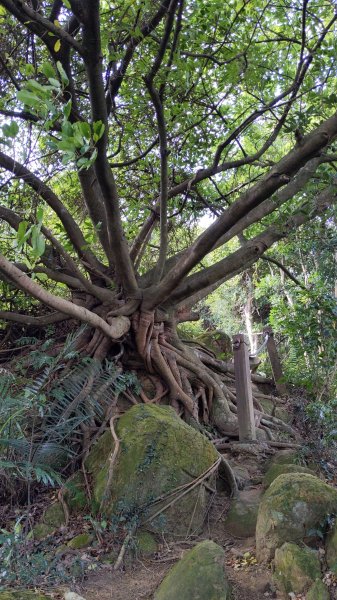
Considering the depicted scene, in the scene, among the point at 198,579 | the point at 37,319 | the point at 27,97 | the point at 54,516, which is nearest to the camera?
the point at 27,97

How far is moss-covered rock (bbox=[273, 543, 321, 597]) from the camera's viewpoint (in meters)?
2.81

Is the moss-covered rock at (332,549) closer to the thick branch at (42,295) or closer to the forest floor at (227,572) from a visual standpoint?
the forest floor at (227,572)

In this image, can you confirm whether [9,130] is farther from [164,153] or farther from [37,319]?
[37,319]

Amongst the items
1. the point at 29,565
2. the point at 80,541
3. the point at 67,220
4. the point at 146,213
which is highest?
the point at 146,213

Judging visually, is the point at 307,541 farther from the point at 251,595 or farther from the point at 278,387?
the point at 278,387

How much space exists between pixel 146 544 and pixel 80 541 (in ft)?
1.68

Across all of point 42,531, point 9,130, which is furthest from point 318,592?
point 9,130

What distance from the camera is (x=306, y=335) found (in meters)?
5.49

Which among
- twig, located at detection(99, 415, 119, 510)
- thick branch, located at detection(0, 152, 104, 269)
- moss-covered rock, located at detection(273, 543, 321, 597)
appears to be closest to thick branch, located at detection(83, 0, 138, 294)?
thick branch, located at detection(0, 152, 104, 269)

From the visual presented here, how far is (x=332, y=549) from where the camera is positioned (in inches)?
116

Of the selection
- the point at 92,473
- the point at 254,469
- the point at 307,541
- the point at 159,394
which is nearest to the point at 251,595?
the point at 307,541

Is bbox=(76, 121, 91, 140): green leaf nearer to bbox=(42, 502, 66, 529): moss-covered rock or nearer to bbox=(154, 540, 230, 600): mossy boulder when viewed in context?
bbox=(154, 540, 230, 600): mossy boulder

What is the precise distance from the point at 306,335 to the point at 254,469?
5.43 ft

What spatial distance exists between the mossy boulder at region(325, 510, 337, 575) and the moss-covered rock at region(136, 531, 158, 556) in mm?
1317
